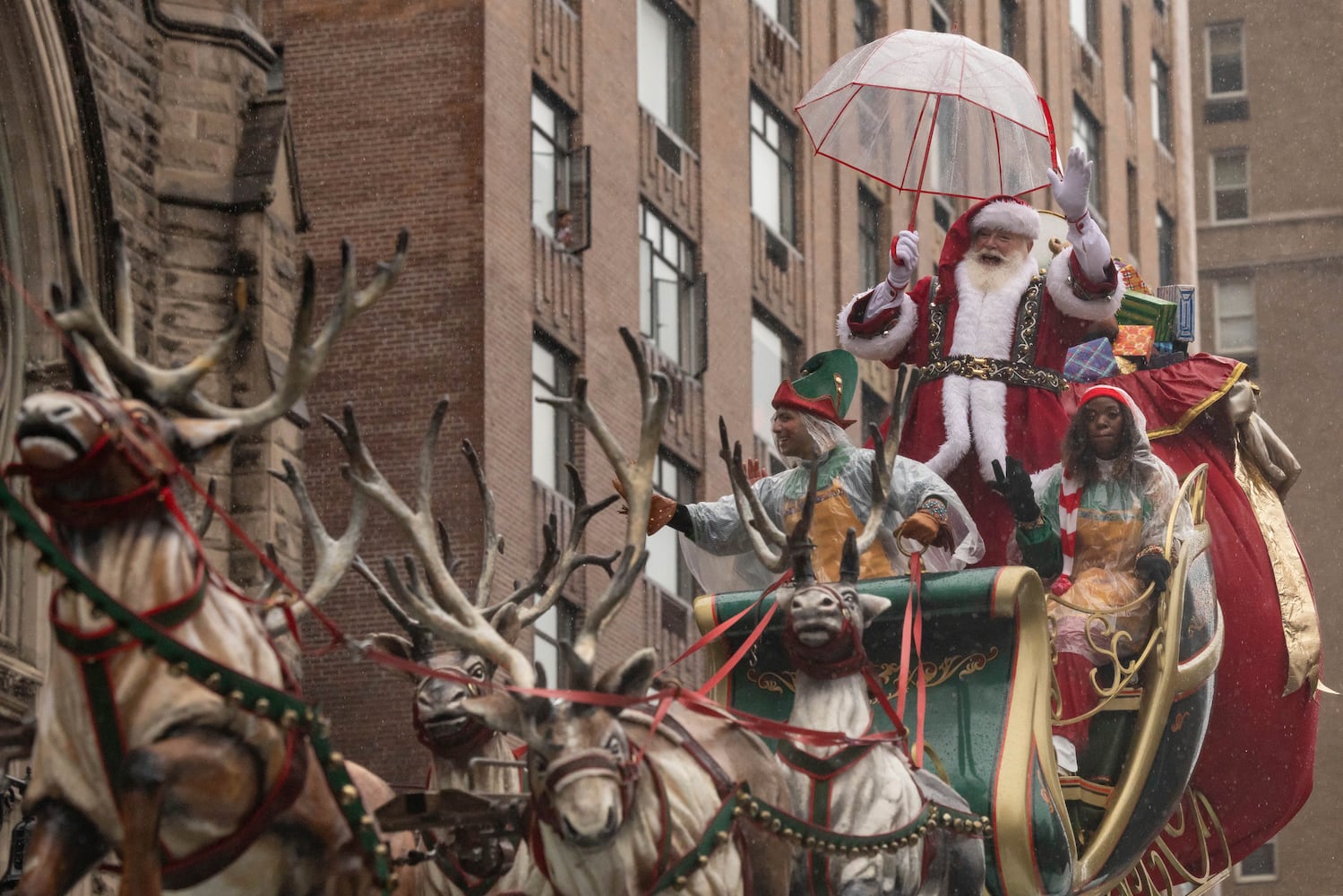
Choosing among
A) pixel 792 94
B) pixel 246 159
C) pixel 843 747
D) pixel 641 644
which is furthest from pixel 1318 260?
pixel 843 747

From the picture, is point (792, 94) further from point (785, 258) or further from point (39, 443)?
point (39, 443)

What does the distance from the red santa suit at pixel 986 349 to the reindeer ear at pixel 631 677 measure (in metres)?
4.68

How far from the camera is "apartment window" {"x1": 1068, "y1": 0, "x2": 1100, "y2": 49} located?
152 ft

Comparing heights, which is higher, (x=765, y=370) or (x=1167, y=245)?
(x=1167, y=245)

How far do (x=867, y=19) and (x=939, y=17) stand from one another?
90.2 inches

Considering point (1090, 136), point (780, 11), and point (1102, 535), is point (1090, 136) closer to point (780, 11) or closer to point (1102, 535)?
point (780, 11)

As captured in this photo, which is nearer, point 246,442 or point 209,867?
point 209,867

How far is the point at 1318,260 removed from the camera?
5831 centimetres

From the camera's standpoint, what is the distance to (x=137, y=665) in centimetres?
829

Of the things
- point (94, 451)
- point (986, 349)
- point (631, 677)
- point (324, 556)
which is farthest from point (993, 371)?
point (94, 451)

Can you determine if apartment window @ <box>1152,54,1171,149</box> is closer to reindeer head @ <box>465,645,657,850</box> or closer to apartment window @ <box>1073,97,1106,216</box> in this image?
apartment window @ <box>1073,97,1106,216</box>

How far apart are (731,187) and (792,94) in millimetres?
3095

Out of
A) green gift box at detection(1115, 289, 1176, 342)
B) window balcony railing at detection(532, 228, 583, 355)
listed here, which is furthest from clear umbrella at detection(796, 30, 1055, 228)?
window balcony railing at detection(532, 228, 583, 355)

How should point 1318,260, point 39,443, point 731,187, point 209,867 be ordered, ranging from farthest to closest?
point 1318,260 < point 731,187 < point 209,867 < point 39,443
